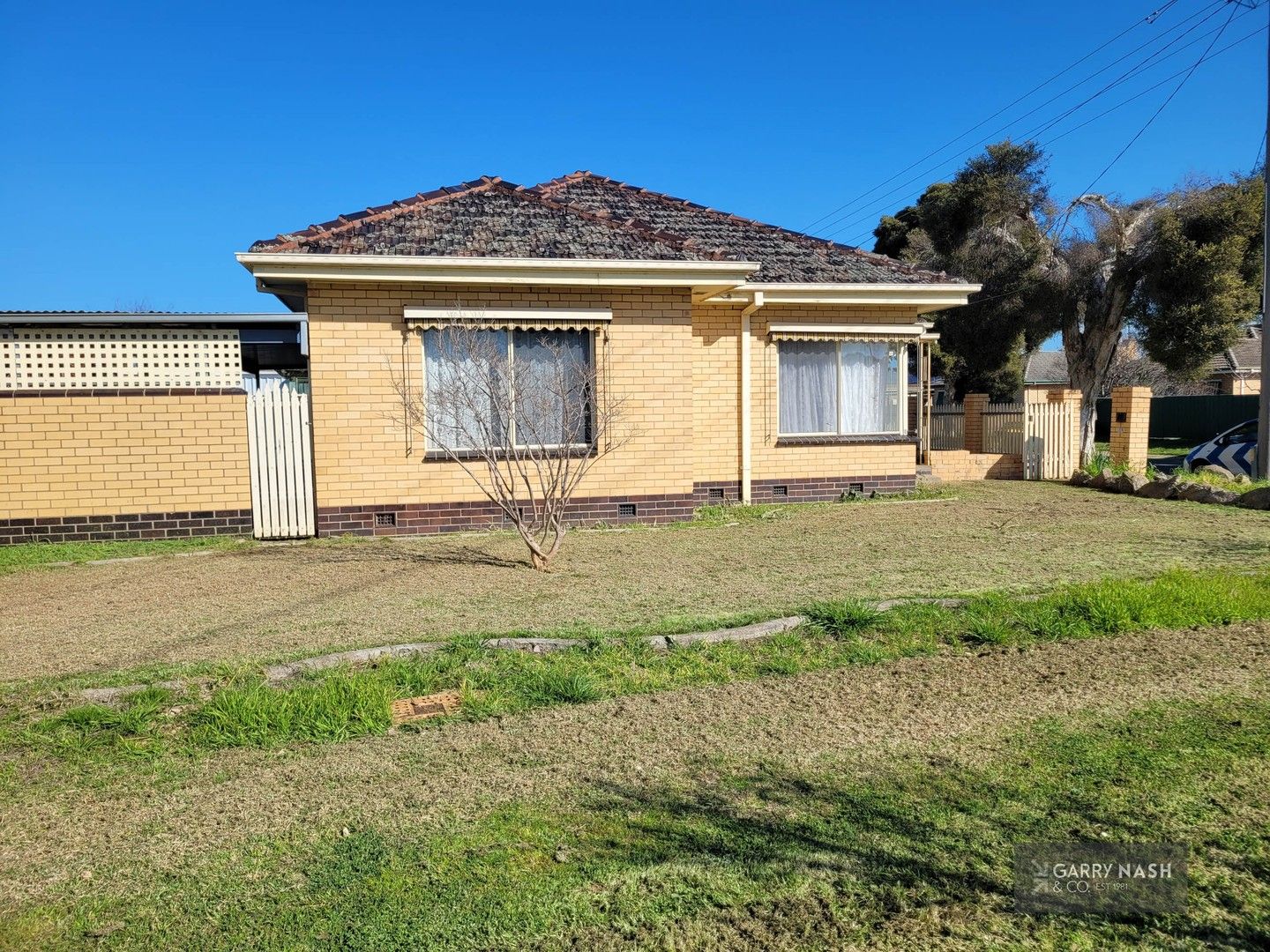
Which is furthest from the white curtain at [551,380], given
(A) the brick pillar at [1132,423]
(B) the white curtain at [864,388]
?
(A) the brick pillar at [1132,423]

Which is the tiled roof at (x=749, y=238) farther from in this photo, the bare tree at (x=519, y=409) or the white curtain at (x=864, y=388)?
the bare tree at (x=519, y=409)

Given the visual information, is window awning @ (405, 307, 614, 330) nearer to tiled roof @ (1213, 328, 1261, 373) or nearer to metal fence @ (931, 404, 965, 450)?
metal fence @ (931, 404, 965, 450)

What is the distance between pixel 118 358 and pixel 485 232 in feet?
15.3

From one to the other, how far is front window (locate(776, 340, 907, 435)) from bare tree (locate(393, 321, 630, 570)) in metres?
3.37

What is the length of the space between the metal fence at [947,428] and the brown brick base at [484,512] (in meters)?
10.9

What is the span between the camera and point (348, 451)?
11094mm

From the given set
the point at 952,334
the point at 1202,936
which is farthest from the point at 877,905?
the point at 952,334

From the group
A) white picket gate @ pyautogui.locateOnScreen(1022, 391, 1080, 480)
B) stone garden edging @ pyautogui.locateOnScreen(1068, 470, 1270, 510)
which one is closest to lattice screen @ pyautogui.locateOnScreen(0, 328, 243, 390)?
stone garden edging @ pyautogui.locateOnScreen(1068, 470, 1270, 510)

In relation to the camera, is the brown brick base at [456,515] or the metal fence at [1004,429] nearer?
the brown brick base at [456,515]

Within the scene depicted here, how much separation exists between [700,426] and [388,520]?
466 centimetres

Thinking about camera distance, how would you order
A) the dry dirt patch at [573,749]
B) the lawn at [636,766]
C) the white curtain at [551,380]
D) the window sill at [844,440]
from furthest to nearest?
the window sill at [844,440], the white curtain at [551,380], the dry dirt patch at [573,749], the lawn at [636,766]

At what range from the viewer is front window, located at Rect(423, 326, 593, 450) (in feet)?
30.8

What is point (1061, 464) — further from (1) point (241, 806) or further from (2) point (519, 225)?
(1) point (241, 806)

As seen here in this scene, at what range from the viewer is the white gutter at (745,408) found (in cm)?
1324
